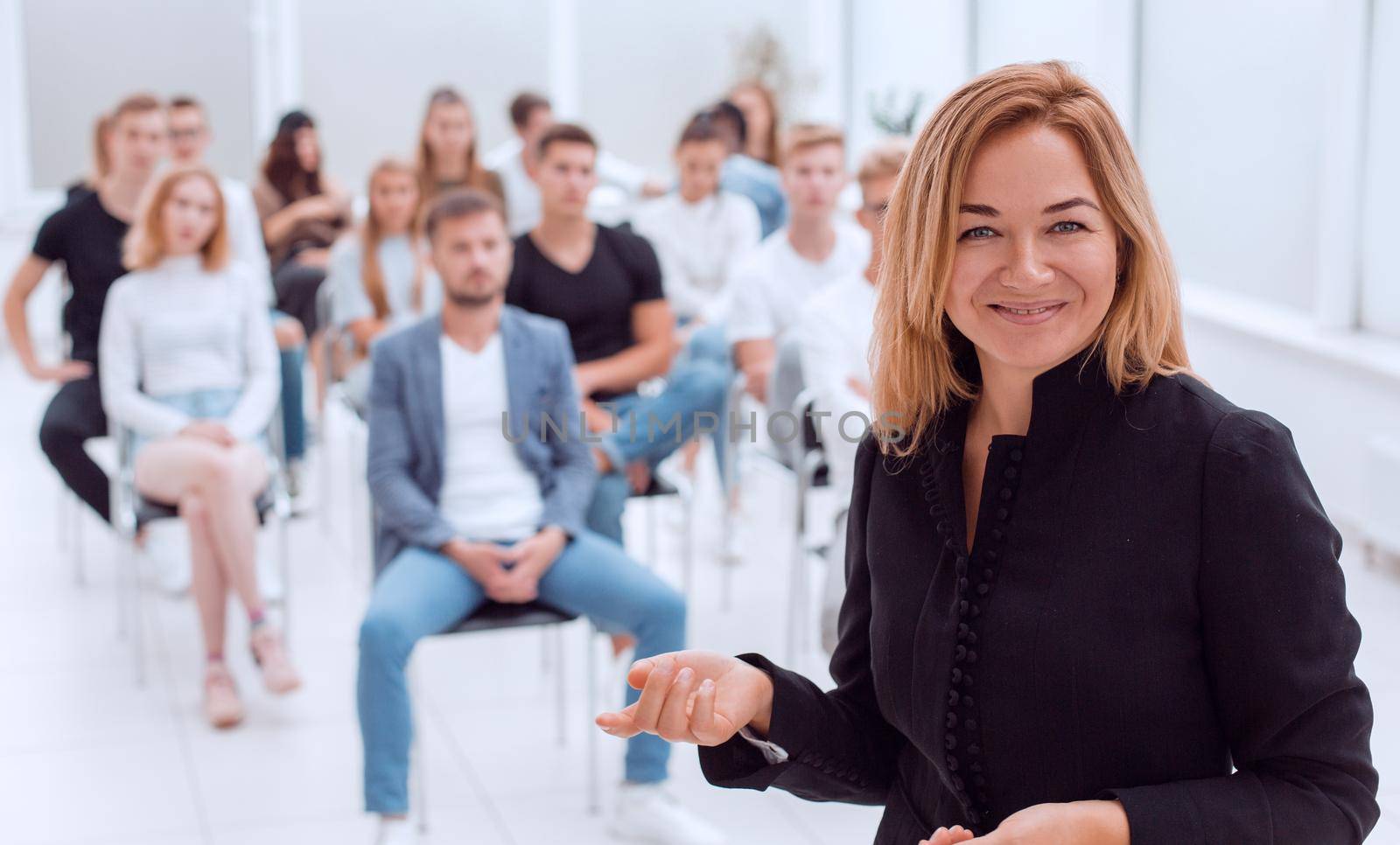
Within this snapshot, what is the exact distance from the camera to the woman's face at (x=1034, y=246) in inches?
43.9

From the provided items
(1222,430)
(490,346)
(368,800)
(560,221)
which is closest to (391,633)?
(368,800)

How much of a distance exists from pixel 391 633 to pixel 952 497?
1.92 meters

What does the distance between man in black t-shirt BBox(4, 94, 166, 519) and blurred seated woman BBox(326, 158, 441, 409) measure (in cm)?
67

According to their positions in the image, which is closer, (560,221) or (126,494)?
(126,494)

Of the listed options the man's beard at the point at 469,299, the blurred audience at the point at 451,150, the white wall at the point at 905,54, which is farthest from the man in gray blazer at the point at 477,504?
the white wall at the point at 905,54

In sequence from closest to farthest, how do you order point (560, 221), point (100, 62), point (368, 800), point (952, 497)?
1. point (952, 497)
2. point (368, 800)
3. point (560, 221)
4. point (100, 62)

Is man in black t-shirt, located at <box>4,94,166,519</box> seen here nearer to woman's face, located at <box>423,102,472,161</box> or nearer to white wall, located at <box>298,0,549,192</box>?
woman's face, located at <box>423,102,472,161</box>

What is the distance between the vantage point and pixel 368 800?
2.93 meters

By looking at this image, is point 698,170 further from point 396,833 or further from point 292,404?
point 396,833

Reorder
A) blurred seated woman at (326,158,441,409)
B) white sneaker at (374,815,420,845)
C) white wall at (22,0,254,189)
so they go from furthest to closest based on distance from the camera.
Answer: white wall at (22,0,254,189) < blurred seated woman at (326,158,441,409) < white sneaker at (374,815,420,845)

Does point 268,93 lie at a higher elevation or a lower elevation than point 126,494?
higher

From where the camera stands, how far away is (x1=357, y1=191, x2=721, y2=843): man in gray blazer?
116 inches

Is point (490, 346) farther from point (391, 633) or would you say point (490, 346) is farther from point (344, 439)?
point (344, 439)

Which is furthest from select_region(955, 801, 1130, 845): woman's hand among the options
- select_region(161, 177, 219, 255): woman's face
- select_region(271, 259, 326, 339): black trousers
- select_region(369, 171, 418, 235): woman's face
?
select_region(271, 259, 326, 339): black trousers
